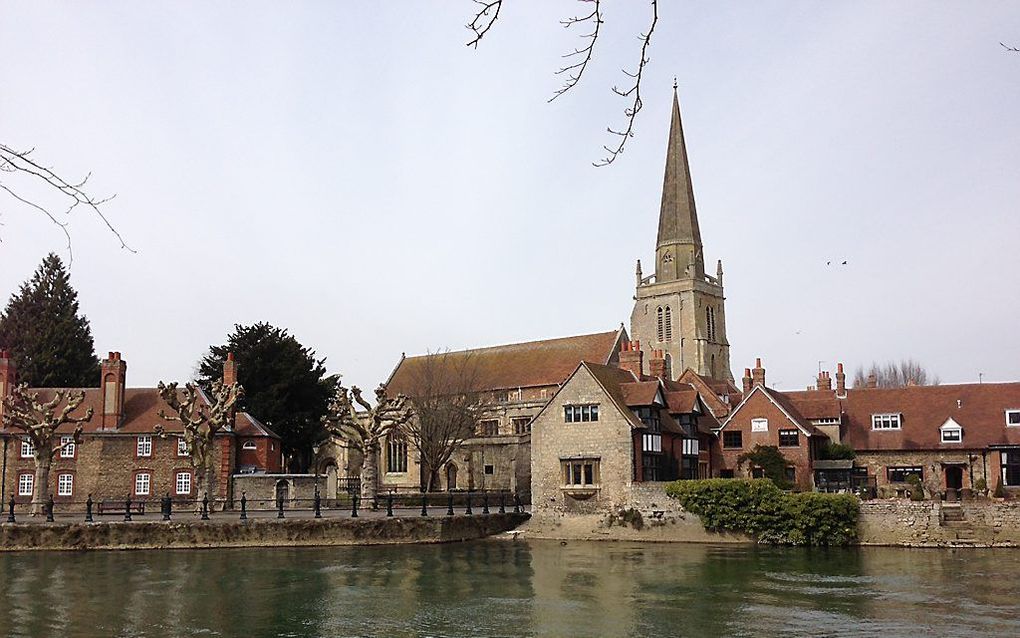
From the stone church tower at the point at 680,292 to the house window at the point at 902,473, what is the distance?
31.0 metres

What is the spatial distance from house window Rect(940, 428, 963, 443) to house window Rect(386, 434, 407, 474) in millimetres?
32542

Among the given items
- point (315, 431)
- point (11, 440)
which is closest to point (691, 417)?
point (315, 431)

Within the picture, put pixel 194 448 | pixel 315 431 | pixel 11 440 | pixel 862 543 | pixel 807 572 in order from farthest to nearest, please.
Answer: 1. pixel 315 431
2. pixel 11 440
3. pixel 194 448
4. pixel 862 543
5. pixel 807 572

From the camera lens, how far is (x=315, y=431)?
5353 cm

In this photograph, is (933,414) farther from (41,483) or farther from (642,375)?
(41,483)

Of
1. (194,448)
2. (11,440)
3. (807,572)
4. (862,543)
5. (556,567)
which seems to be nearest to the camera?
(807,572)

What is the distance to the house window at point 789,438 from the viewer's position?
139ft

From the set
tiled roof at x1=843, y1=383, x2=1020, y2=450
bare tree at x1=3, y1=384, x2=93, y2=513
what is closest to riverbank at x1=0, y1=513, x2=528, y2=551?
bare tree at x1=3, y1=384, x2=93, y2=513

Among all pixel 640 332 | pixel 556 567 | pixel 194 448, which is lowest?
pixel 556 567

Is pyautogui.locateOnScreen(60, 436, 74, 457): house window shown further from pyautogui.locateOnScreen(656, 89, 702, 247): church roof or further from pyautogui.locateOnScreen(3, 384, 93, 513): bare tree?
pyautogui.locateOnScreen(656, 89, 702, 247): church roof

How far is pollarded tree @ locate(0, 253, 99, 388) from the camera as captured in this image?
58250 mm

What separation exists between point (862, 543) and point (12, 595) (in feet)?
90.9

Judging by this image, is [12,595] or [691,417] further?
[691,417]

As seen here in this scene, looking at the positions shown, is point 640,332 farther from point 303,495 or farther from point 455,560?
point 455,560
